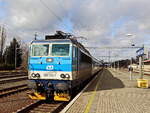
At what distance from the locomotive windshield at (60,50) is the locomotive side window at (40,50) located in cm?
37

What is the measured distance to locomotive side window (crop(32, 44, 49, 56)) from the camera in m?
9.58

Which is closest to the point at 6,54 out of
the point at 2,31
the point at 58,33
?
the point at 2,31

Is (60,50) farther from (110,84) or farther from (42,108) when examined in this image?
(110,84)

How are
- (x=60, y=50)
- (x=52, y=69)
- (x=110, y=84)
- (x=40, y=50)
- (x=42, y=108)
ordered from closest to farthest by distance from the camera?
(x=42, y=108) < (x=52, y=69) < (x=60, y=50) < (x=40, y=50) < (x=110, y=84)

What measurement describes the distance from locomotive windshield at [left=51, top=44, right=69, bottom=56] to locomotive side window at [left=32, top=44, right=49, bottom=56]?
0.37 meters

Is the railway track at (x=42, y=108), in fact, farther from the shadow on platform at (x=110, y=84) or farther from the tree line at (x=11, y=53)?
the tree line at (x=11, y=53)

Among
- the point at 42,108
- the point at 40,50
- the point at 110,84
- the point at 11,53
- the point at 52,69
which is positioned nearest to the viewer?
the point at 42,108

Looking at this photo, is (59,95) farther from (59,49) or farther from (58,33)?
(58,33)

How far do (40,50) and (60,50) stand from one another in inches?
41.9

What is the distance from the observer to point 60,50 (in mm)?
9430

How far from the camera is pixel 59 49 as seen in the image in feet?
31.0

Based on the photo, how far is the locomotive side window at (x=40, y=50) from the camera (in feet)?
31.4

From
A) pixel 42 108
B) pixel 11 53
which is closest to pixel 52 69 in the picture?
pixel 42 108

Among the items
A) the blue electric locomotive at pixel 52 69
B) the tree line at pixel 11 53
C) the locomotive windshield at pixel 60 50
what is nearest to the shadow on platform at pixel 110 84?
the blue electric locomotive at pixel 52 69
